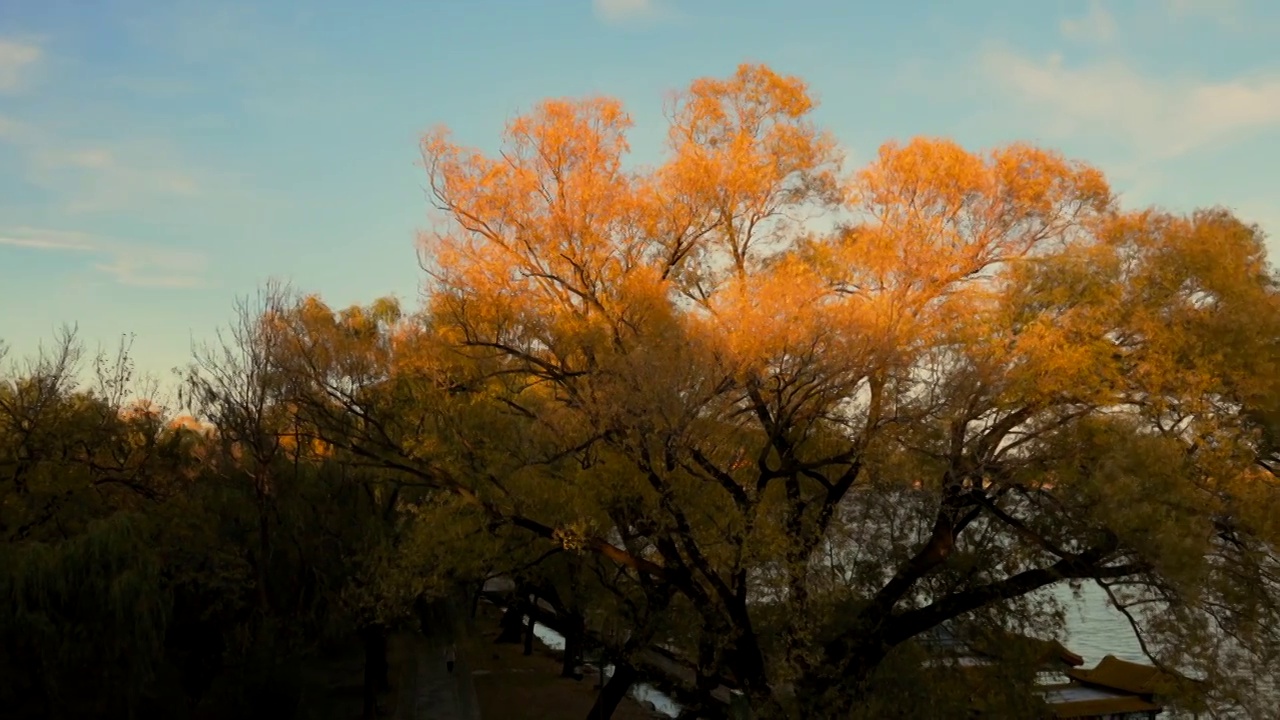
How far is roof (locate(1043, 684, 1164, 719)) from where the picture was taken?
20234 mm

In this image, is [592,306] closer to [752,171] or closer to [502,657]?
[752,171]

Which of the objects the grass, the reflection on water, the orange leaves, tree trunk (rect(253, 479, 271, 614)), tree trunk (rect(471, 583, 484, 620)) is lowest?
the grass

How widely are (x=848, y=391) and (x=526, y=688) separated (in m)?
17.4

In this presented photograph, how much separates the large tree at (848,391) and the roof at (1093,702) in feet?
20.3

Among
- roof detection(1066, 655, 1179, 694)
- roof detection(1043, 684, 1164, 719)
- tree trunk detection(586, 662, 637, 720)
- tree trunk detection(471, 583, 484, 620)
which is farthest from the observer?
roof detection(1066, 655, 1179, 694)

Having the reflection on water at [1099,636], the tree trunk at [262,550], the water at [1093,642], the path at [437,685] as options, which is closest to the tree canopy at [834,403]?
the tree trunk at [262,550]

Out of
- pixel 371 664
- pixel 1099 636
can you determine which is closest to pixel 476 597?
pixel 371 664

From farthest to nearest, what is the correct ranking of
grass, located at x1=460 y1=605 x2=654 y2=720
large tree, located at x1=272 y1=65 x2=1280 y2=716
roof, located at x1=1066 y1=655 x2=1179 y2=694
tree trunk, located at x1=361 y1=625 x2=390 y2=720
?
grass, located at x1=460 y1=605 x2=654 y2=720 → roof, located at x1=1066 y1=655 x2=1179 y2=694 → tree trunk, located at x1=361 y1=625 x2=390 y2=720 → large tree, located at x1=272 y1=65 x2=1280 y2=716

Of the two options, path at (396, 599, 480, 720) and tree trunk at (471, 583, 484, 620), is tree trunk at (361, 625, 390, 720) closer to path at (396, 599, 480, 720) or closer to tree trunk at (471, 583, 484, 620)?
path at (396, 599, 480, 720)

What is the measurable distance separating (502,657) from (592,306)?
21201mm

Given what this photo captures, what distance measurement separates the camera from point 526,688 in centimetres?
2684

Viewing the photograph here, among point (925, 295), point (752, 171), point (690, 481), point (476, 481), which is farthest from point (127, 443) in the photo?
point (925, 295)

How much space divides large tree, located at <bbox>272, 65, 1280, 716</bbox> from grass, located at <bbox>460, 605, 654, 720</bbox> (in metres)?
9.12

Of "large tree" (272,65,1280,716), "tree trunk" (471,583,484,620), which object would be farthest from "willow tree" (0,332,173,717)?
"tree trunk" (471,583,484,620)
